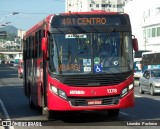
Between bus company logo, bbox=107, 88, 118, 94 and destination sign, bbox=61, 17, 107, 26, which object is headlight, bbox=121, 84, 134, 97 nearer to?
bus company logo, bbox=107, 88, 118, 94

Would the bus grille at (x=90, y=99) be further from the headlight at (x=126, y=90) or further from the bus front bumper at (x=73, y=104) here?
the headlight at (x=126, y=90)

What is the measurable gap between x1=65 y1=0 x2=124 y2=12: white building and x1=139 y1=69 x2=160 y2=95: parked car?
113 m

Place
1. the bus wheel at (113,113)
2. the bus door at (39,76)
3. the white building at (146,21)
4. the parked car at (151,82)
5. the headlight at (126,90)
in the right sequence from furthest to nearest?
1. the white building at (146,21)
2. the parked car at (151,82)
3. the bus wheel at (113,113)
4. the bus door at (39,76)
5. the headlight at (126,90)

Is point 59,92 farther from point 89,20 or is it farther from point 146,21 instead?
point 146,21

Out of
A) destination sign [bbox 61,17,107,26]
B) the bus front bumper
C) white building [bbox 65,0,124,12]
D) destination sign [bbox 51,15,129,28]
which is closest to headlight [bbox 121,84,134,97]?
the bus front bumper

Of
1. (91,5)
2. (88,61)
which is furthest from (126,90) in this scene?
(91,5)

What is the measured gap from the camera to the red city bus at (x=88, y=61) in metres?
14.1

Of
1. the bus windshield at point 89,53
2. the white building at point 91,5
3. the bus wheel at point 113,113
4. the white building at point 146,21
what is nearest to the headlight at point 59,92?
the bus windshield at point 89,53

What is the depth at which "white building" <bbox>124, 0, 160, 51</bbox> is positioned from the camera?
267 feet

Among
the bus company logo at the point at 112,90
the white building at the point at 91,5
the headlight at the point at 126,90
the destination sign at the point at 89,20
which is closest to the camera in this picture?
the bus company logo at the point at 112,90

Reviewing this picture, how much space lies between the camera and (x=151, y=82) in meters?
28.7

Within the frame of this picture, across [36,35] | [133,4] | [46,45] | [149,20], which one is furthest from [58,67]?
[133,4]

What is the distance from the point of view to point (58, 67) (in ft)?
46.8

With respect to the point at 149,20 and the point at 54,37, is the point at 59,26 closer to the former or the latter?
the point at 54,37
